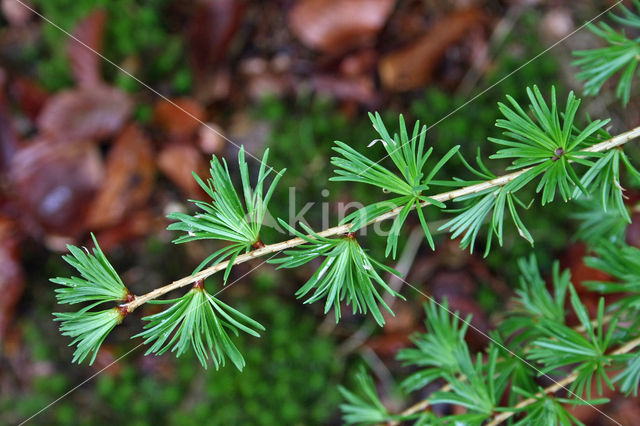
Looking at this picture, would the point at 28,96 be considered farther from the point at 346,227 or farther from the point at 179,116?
the point at 346,227

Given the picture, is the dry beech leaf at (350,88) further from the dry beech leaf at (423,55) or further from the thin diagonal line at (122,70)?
the thin diagonal line at (122,70)

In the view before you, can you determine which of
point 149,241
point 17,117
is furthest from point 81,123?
point 149,241

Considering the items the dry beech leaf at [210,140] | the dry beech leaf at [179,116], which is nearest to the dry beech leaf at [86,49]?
the dry beech leaf at [179,116]

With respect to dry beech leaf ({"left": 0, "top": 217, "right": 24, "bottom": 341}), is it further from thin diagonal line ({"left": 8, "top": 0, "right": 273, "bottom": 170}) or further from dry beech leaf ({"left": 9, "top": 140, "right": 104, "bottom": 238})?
thin diagonal line ({"left": 8, "top": 0, "right": 273, "bottom": 170})

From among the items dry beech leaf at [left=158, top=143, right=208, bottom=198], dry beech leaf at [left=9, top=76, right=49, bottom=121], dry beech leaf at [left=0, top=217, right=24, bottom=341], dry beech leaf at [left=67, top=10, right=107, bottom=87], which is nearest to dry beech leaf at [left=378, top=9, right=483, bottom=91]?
dry beech leaf at [left=158, top=143, right=208, bottom=198]

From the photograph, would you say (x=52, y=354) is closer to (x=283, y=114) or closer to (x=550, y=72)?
(x=283, y=114)
